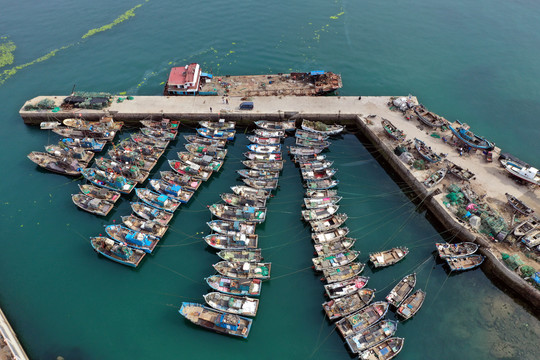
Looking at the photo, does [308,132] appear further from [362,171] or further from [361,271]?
[361,271]

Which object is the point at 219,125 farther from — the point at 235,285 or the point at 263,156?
the point at 235,285

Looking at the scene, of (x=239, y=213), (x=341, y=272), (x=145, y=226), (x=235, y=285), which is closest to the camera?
(x=235, y=285)

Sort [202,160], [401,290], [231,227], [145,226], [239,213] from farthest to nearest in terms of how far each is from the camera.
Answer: [202,160] < [239,213] < [231,227] < [145,226] < [401,290]

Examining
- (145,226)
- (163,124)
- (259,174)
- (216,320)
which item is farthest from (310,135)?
(216,320)

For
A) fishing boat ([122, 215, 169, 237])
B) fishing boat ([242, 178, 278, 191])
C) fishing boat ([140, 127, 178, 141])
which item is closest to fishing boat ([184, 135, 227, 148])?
fishing boat ([140, 127, 178, 141])

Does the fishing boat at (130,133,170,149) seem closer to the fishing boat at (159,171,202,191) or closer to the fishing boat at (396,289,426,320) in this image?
the fishing boat at (159,171,202,191)

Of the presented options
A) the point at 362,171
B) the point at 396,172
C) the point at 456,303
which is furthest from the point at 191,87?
the point at 456,303
